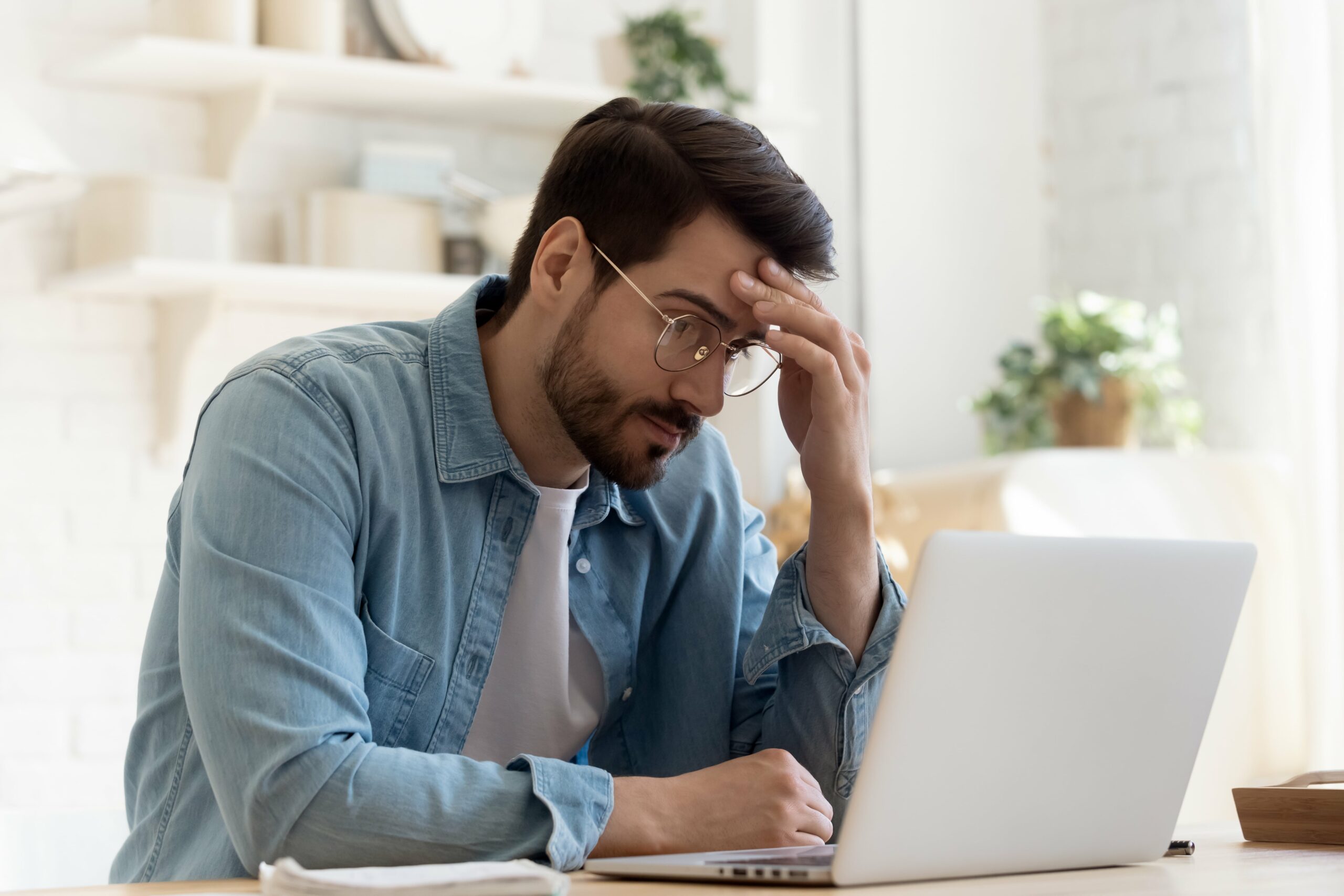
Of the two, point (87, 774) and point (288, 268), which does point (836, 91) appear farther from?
point (87, 774)

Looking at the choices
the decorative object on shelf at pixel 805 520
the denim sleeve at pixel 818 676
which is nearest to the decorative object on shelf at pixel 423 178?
the decorative object on shelf at pixel 805 520

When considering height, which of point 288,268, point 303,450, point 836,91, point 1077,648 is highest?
point 836,91

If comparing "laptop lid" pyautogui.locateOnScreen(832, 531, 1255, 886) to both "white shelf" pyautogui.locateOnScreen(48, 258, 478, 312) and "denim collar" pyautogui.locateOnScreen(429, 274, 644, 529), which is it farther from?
"white shelf" pyautogui.locateOnScreen(48, 258, 478, 312)

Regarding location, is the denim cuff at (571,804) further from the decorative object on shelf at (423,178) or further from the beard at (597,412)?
the decorative object on shelf at (423,178)

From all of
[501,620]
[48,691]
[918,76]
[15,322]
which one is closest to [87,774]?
[48,691]

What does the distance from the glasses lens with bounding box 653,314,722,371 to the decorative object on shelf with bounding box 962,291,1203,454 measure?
1752 millimetres

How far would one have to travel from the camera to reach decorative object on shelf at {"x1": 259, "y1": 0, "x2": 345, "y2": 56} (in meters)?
2.52

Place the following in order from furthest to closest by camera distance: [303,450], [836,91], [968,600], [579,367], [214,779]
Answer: [836,91], [579,367], [303,450], [214,779], [968,600]

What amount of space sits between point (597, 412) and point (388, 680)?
0.31 m

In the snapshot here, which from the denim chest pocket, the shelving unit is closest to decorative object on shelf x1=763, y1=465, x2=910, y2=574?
the shelving unit

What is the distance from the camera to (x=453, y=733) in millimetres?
1263

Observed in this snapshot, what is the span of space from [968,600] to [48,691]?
1.98 metres

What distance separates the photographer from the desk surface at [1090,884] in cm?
87

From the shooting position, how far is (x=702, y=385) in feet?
4.45
